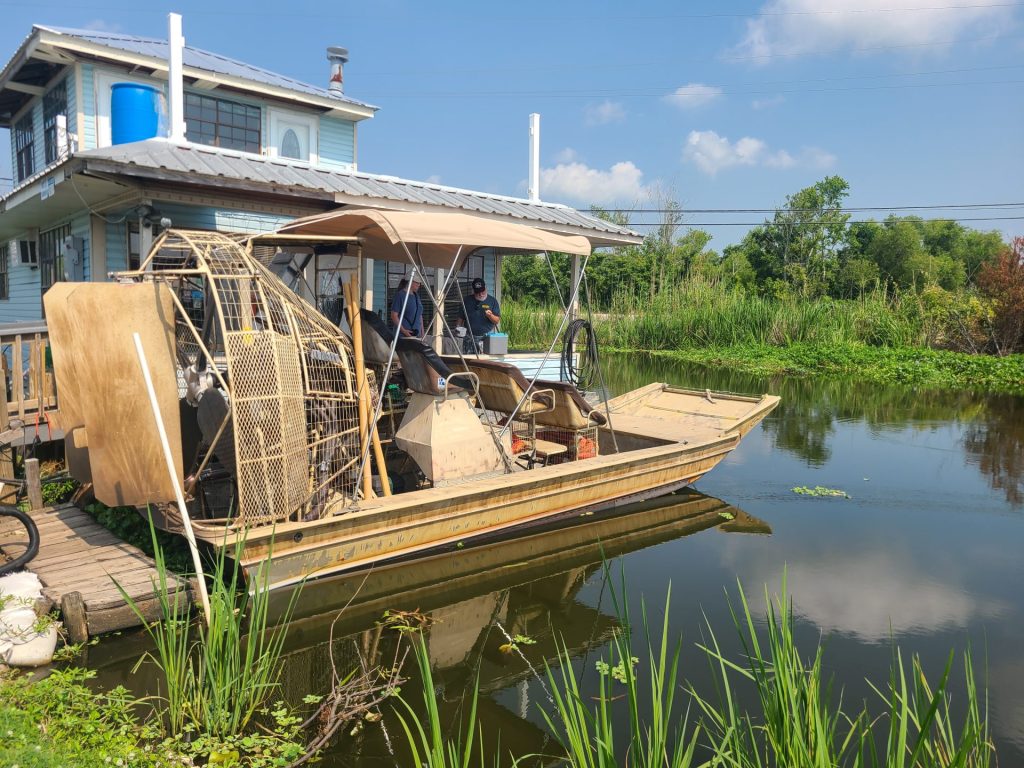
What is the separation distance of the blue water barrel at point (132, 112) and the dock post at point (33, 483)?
641cm

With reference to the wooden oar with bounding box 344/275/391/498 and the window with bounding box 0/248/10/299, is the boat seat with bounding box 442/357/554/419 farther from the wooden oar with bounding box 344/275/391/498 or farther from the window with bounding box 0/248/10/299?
the window with bounding box 0/248/10/299

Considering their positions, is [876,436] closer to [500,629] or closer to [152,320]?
[500,629]

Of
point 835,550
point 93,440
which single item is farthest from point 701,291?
point 93,440

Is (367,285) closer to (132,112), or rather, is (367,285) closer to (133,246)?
(133,246)

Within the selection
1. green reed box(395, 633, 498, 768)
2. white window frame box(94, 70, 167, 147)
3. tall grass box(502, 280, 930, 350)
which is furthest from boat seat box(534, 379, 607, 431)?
tall grass box(502, 280, 930, 350)

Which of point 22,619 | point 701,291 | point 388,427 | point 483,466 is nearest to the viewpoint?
A: point 22,619

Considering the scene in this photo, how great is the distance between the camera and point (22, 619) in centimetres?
457

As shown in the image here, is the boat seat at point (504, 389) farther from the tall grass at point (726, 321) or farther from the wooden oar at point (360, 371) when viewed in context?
the tall grass at point (726, 321)

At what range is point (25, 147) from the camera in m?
15.9

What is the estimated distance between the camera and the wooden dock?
488 centimetres

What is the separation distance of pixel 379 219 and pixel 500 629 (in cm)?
323

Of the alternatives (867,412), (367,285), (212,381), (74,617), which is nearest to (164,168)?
(367,285)

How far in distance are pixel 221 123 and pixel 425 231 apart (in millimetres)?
10571

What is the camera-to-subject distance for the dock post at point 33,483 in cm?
655
